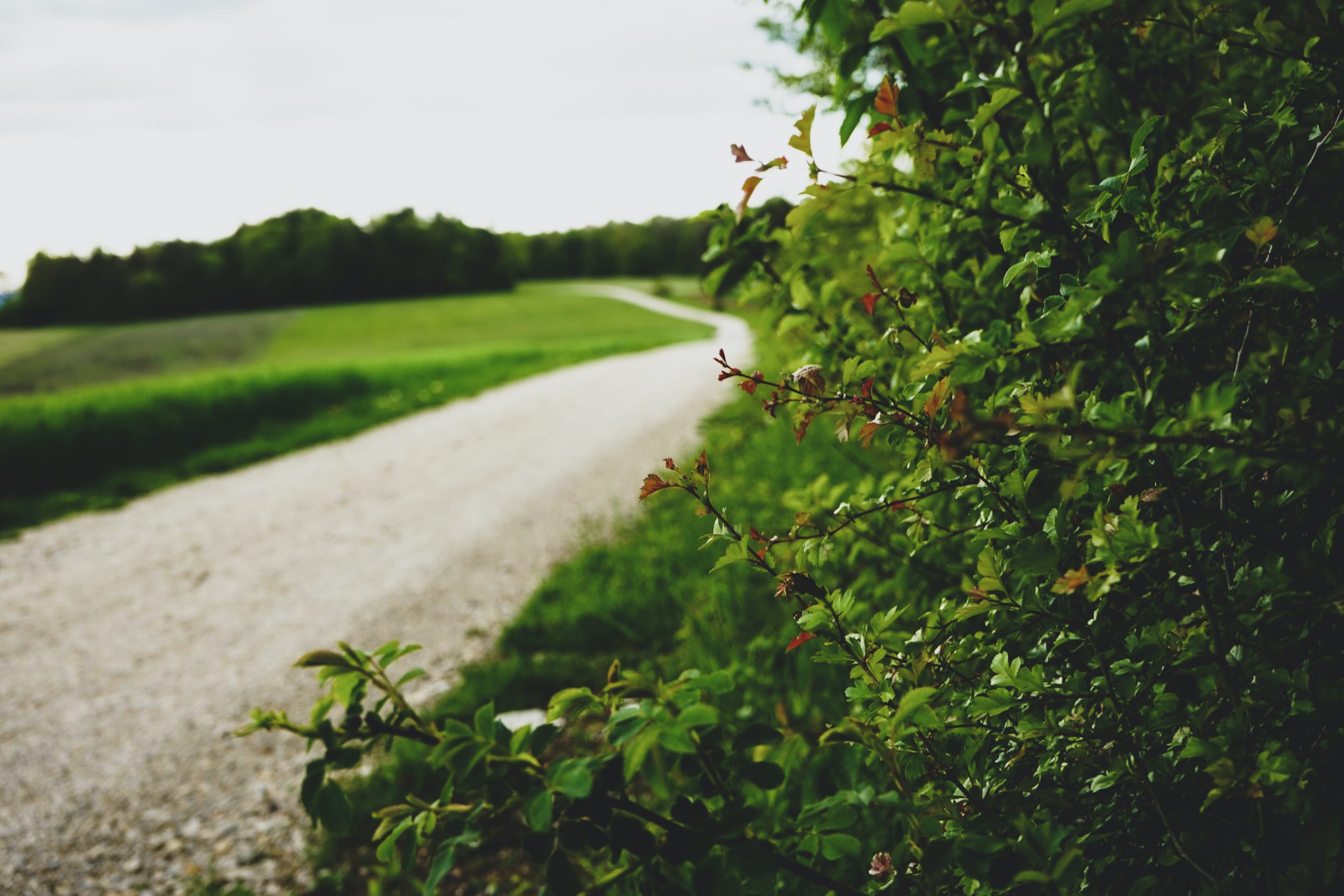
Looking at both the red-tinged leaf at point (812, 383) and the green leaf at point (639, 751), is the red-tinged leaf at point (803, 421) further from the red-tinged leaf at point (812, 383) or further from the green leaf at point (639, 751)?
the green leaf at point (639, 751)

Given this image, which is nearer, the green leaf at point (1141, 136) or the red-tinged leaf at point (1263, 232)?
the red-tinged leaf at point (1263, 232)

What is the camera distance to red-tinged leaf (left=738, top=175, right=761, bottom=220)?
1131mm

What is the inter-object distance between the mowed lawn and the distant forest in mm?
13712

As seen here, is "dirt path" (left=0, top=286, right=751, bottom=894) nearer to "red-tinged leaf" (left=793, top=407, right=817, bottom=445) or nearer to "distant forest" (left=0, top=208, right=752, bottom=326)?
"red-tinged leaf" (left=793, top=407, right=817, bottom=445)

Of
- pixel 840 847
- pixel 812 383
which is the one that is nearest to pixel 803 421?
pixel 812 383

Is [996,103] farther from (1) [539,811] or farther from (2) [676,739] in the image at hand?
(1) [539,811]

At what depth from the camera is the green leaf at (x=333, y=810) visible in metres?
0.94

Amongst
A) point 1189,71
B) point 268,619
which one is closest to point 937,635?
point 1189,71

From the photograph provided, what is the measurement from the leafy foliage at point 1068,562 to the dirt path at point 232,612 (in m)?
2.66

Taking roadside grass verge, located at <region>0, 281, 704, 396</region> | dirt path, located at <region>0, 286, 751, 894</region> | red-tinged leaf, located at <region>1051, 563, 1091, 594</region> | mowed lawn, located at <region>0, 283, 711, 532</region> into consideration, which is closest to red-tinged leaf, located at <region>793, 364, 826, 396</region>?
red-tinged leaf, located at <region>1051, 563, 1091, 594</region>

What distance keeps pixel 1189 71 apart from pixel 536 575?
15.5 ft

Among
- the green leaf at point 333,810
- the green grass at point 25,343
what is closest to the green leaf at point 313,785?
the green leaf at point 333,810

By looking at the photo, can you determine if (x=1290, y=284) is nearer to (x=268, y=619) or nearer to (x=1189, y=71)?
(x=1189, y=71)

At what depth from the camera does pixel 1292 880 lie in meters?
0.95
